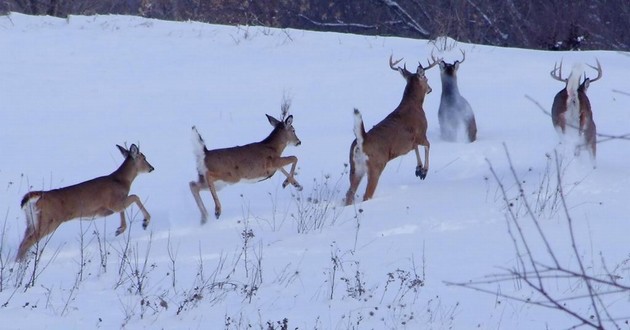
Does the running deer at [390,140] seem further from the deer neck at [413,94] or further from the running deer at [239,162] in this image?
the running deer at [239,162]

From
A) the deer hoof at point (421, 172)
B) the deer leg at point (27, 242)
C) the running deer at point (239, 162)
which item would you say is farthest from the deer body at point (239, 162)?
the deer leg at point (27, 242)

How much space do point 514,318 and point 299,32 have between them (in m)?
14.8

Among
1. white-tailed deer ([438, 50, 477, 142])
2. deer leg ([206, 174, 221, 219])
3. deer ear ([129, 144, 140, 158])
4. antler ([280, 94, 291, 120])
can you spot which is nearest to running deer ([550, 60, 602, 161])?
white-tailed deer ([438, 50, 477, 142])

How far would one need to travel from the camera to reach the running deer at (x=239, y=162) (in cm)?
1103

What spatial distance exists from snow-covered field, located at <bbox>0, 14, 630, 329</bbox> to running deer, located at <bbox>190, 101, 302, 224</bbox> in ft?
0.98

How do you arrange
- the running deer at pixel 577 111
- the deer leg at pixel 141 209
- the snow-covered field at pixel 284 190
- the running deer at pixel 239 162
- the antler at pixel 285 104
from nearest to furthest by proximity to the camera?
the snow-covered field at pixel 284 190 → the deer leg at pixel 141 209 → the running deer at pixel 239 162 → the running deer at pixel 577 111 → the antler at pixel 285 104

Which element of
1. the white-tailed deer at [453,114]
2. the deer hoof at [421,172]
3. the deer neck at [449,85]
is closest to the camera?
the deer hoof at [421,172]

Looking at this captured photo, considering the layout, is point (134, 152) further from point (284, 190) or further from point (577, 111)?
point (577, 111)

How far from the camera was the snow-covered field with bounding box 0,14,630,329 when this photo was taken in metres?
7.79

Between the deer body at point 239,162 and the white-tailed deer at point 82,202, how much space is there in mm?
609

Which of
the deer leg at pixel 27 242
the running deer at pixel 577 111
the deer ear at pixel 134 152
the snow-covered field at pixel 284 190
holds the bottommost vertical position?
the deer leg at pixel 27 242

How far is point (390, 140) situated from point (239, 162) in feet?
5.20

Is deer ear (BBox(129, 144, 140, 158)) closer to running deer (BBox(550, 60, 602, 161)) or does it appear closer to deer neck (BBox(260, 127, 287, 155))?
deer neck (BBox(260, 127, 287, 155))

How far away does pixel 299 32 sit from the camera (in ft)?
71.8
